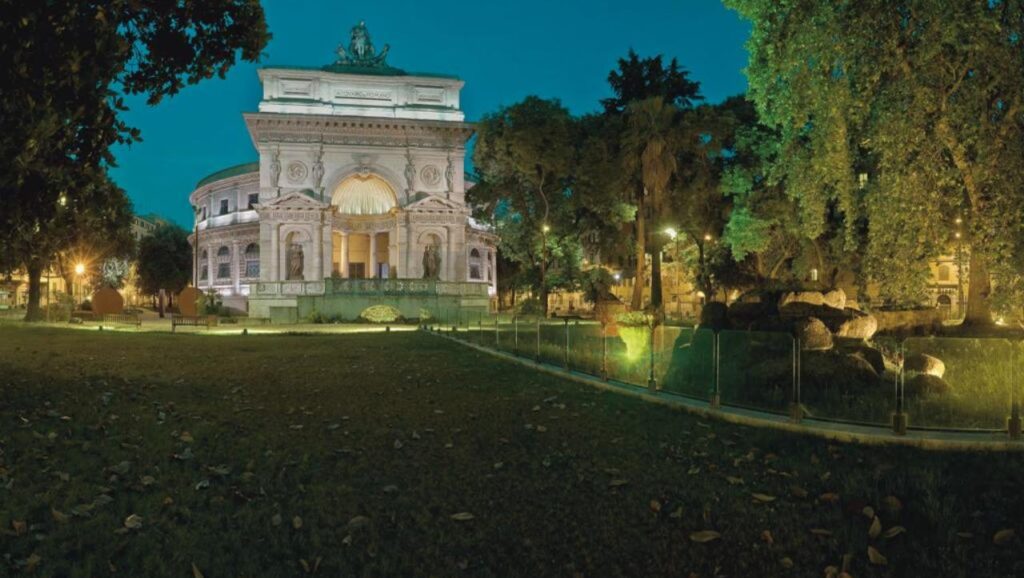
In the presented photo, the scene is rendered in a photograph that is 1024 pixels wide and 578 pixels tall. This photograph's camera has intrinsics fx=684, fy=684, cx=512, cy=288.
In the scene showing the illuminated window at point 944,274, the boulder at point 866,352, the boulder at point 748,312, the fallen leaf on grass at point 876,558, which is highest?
the illuminated window at point 944,274

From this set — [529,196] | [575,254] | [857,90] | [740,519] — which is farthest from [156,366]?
[575,254]

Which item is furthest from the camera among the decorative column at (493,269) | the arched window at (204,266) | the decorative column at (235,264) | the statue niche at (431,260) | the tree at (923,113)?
the arched window at (204,266)

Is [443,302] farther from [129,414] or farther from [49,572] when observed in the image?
[49,572]

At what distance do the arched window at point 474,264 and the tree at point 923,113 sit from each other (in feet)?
181

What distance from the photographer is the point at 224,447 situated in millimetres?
7055

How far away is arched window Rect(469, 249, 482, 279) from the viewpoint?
6988 cm

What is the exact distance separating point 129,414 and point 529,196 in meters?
34.5

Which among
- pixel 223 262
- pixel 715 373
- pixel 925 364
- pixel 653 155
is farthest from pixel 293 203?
pixel 925 364

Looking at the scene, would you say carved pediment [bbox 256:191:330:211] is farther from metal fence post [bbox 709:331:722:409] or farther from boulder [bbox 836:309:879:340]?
metal fence post [bbox 709:331:722:409]

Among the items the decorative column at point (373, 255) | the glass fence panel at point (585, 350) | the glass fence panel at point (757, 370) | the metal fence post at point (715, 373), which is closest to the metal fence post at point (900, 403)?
the glass fence panel at point (757, 370)

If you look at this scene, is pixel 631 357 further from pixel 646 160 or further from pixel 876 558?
pixel 646 160

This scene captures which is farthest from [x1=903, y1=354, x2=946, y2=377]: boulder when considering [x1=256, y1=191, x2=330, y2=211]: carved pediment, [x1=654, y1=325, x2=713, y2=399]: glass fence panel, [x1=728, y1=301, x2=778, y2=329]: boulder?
[x1=256, y1=191, x2=330, y2=211]: carved pediment

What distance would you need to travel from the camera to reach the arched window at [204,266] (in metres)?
73.3

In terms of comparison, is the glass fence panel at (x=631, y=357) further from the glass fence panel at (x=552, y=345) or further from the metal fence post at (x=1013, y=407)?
the metal fence post at (x=1013, y=407)
